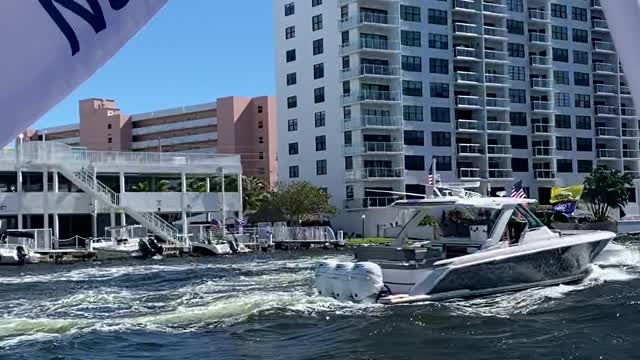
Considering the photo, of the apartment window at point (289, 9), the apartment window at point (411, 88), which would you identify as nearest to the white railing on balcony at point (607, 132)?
the apartment window at point (411, 88)

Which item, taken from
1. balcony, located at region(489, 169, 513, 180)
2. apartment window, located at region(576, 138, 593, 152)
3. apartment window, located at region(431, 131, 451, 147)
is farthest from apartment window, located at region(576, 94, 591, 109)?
apartment window, located at region(431, 131, 451, 147)

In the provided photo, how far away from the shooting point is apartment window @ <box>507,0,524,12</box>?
90375 mm

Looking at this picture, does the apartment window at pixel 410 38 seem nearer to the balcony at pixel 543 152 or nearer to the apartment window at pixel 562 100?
the balcony at pixel 543 152

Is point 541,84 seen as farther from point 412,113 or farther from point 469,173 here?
point 412,113

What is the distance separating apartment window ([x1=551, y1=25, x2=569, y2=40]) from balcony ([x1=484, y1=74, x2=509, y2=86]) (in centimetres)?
1026

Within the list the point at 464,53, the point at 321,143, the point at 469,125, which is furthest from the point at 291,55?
the point at 469,125

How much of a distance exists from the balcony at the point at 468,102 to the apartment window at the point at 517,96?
6.16 metres

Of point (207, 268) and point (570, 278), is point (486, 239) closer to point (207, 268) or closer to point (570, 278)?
point (570, 278)

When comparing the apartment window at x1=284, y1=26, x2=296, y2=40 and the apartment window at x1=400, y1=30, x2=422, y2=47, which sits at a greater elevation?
the apartment window at x1=284, y1=26, x2=296, y2=40

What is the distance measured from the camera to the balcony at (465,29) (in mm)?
84562

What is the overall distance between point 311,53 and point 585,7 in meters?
37.3

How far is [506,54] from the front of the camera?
88.0 metres

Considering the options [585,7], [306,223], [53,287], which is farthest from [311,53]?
[53,287]

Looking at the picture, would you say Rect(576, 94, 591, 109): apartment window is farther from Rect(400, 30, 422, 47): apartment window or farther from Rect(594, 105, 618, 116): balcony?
Rect(400, 30, 422, 47): apartment window
